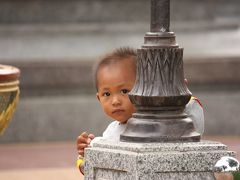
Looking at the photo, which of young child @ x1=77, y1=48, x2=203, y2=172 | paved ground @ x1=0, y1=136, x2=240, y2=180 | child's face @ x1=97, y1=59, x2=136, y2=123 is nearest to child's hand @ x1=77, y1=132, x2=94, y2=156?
young child @ x1=77, y1=48, x2=203, y2=172

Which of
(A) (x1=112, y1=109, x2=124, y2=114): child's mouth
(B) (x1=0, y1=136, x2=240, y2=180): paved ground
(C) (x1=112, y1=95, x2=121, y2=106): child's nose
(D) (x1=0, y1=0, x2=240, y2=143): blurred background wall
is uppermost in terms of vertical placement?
(C) (x1=112, y1=95, x2=121, y2=106): child's nose

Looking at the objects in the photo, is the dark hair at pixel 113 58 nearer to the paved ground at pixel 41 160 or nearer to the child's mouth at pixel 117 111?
the child's mouth at pixel 117 111

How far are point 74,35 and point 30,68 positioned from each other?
102cm

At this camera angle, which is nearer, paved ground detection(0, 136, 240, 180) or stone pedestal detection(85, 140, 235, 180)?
stone pedestal detection(85, 140, 235, 180)

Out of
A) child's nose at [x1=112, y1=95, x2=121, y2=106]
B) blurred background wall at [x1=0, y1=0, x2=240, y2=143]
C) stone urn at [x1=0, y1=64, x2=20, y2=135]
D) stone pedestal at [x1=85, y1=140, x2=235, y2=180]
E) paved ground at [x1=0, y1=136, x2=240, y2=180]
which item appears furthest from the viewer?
blurred background wall at [x1=0, y1=0, x2=240, y2=143]

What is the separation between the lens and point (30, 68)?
14984mm

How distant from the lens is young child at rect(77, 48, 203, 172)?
8305 mm

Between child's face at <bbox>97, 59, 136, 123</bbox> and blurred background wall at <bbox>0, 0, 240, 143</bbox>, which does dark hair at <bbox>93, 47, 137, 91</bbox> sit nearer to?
child's face at <bbox>97, 59, 136, 123</bbox>

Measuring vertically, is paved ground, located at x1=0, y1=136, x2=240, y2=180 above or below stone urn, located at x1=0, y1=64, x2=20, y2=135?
below

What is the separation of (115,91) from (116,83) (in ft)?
0.17

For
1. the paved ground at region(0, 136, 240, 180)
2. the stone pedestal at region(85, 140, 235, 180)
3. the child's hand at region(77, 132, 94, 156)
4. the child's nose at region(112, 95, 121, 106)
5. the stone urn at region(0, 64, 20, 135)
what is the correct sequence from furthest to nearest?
the paved ground at region(0, 136, 240, 180) → the stone urn at region(0, 64, 20, 135) → the child's hand at region(77, 132, 94, 156) → the child's nose at region(112, 95, 121, 106) → the stone pedestal at region(85, 140, 235, 180)

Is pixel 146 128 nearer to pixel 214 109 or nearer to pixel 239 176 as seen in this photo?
pixel 239 176

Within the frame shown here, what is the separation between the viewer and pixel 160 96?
794 centimetres

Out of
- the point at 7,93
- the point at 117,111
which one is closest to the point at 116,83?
the point at 117,111
